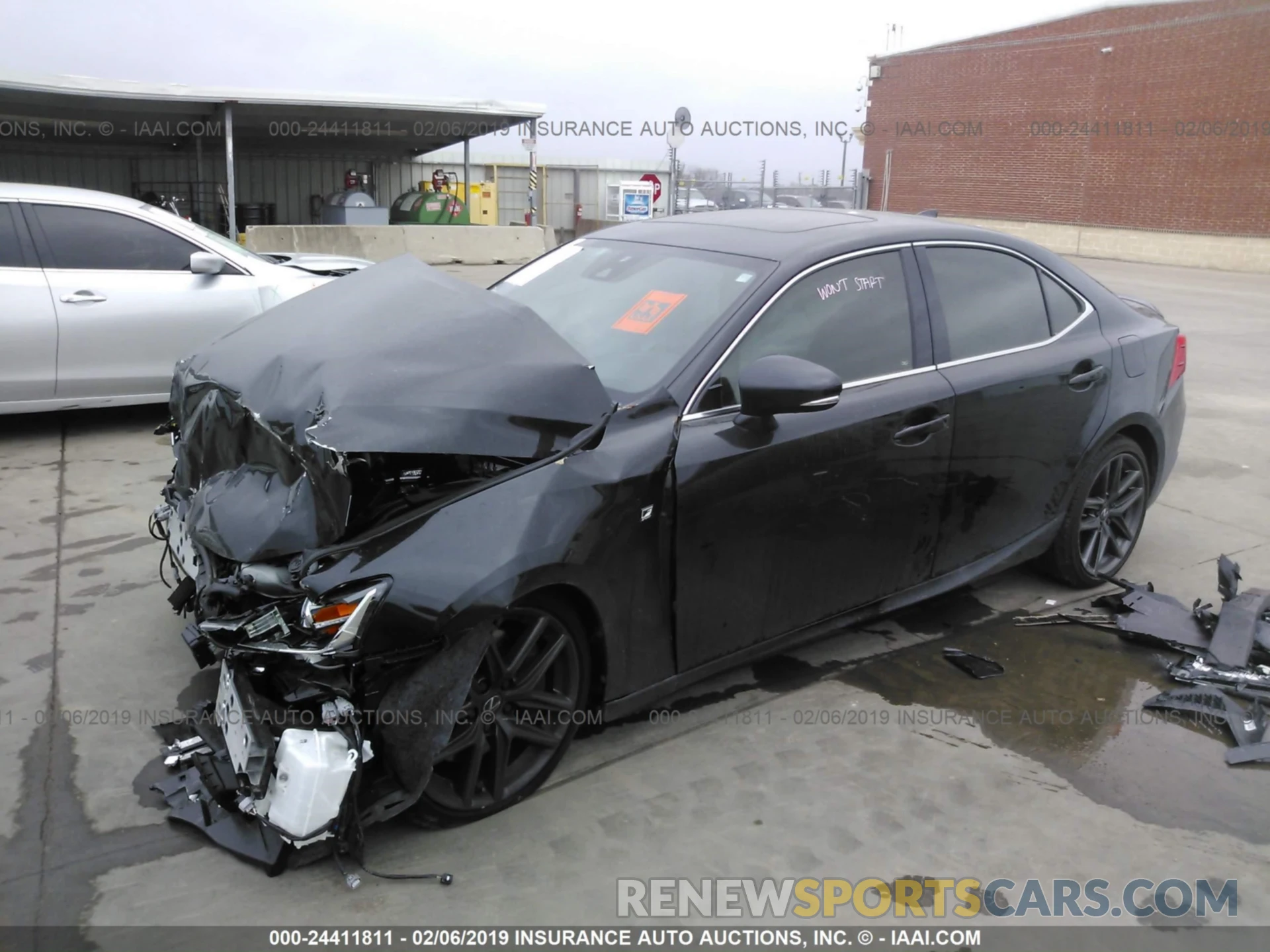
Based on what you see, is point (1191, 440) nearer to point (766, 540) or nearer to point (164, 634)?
point (766, 540)

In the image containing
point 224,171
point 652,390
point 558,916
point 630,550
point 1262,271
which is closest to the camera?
A: point 558,916

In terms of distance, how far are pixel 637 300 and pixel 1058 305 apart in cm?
204

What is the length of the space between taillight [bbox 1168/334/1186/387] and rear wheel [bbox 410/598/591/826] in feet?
11.6

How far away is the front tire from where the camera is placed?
187 inches

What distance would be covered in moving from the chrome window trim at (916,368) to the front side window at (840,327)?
0.05ft

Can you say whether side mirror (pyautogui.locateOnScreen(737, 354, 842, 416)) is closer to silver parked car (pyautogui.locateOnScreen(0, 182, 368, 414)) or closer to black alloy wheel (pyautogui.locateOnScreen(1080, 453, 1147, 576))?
black alloy wheel (pyautogui.locateOnScreen(1080, 453, 1147, 576))

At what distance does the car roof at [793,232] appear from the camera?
3.87 metres

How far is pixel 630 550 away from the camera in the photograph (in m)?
3.18

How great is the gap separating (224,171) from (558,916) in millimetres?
22916

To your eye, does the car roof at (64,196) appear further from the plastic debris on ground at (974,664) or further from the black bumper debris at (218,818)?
the plastic debris on ground at (974,664)

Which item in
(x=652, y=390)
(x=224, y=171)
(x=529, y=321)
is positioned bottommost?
(x=652, y=390)

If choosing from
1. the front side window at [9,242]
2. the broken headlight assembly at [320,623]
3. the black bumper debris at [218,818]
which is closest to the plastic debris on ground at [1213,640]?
the broken headlight assembly at [320,623]

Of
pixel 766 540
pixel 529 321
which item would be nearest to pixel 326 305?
pixel 529 321

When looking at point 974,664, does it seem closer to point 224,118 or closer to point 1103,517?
point 1103,517
